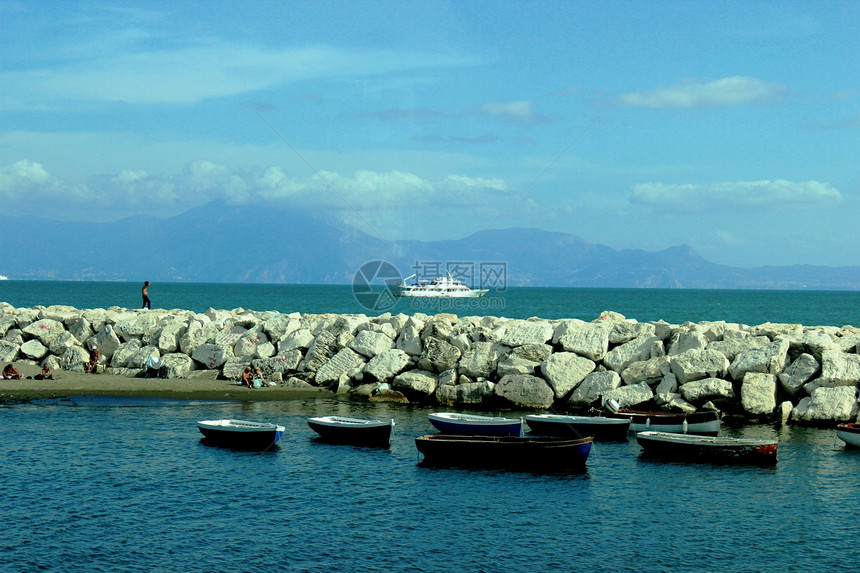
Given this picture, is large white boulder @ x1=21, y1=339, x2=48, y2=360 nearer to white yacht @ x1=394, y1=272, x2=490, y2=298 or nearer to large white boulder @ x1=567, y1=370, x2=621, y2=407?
large white boulder @ x1=567, y1=370, x2=621, y2=407

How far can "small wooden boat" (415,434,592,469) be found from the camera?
20.0 metres

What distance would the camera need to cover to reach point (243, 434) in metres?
21.8

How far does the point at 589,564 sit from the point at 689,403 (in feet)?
43.1

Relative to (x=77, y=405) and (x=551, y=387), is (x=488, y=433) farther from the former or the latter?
(x=77, y=405)

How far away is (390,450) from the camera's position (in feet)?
71.3

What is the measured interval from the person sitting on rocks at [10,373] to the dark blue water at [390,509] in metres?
9.03

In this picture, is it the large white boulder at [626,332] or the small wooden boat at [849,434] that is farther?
the large white boulder at [626,332]

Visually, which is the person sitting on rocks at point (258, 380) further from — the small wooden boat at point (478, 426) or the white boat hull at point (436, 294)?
the white boat hull at point (436, 294)

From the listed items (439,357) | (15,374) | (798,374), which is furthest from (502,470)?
(15,374)

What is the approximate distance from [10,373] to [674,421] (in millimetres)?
25402

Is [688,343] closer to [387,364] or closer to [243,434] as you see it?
[387,364]

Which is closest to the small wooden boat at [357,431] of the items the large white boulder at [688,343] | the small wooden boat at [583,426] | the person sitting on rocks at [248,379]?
the small wooden boat at [583,426]

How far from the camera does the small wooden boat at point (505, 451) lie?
20.0 meters

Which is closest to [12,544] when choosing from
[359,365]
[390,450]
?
[390,450]
